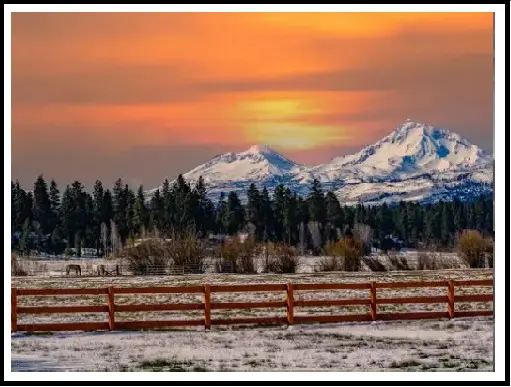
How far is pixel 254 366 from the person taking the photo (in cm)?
1672

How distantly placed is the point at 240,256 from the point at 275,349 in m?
34.5

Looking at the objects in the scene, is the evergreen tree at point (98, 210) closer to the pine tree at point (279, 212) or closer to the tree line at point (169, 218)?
the tree line at point (169, 218)

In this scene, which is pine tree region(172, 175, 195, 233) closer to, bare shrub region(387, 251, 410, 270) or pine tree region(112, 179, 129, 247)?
pine tree region(112, 179, 129, 247)

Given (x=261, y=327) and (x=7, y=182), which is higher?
(x=7, y=182)

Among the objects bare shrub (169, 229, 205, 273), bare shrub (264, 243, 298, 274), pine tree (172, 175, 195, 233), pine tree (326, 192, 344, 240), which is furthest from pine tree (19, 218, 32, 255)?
bare shrub (264, 243, 298, 274)

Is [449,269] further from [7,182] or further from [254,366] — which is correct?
[7,182]

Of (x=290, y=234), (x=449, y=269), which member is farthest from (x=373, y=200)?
(x=449, y=269)

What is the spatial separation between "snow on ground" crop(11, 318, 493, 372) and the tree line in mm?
69518

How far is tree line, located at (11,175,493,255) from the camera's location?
321ft

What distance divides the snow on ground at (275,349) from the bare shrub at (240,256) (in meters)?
30.4

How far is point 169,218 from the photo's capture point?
335 feet

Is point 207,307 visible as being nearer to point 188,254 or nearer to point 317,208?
point 188,254

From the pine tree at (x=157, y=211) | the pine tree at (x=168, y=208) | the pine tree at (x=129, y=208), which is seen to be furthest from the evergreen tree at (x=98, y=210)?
the pine tree at (x=168, y=208)
